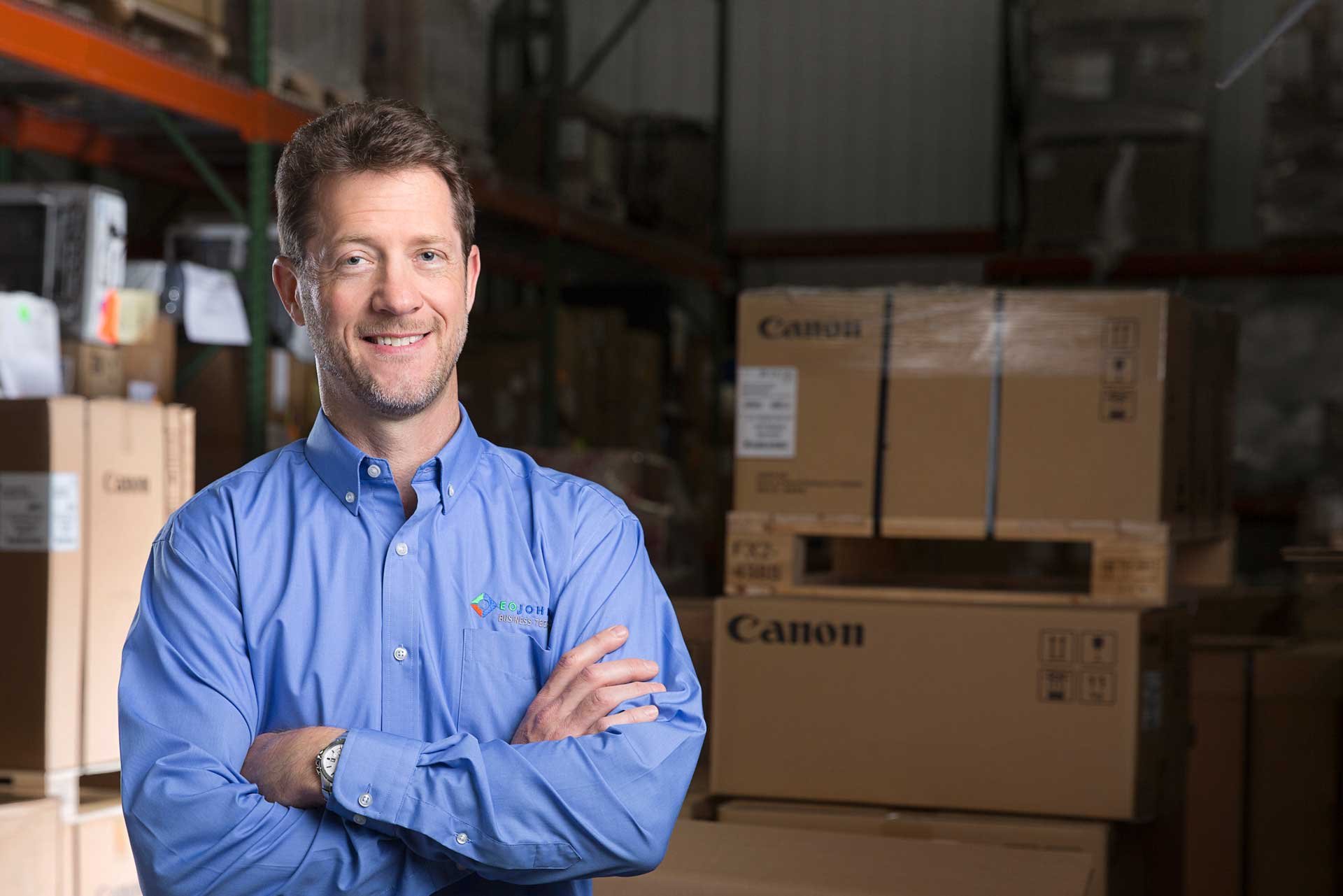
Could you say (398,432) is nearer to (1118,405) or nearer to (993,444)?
(993,444)

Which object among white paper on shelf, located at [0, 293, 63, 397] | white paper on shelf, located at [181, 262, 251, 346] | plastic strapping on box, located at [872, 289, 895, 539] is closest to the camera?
plastic strapping on box, located at [872, 289, 895, 539]

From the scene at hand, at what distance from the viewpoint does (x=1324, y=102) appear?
761 centimetres

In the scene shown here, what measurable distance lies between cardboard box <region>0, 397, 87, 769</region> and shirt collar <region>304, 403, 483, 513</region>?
1604 millimetres

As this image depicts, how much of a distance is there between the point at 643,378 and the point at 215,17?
3.95 m

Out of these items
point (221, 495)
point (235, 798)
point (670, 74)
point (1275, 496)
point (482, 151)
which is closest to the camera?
point (235, 798)

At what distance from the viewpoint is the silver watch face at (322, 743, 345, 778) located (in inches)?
63.6

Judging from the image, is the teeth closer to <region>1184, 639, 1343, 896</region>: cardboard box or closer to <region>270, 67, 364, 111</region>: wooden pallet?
<region>1184, 639, 1343, 896</region>: cardboard box

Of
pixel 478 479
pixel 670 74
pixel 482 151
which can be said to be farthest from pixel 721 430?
pixel 478 479

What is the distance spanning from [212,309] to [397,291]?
3216mm

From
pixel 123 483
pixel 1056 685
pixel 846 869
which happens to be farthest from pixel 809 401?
pixel 123 483

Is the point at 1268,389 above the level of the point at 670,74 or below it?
→ below

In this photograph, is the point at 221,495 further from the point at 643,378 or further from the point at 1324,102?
the point at 1324,102

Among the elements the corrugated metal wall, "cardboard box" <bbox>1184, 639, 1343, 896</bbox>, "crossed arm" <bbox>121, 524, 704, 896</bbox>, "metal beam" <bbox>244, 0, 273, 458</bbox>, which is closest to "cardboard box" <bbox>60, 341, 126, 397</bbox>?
"metal beam" <bbox>244, 0, 273, 458</bbox>

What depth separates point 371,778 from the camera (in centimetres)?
160
